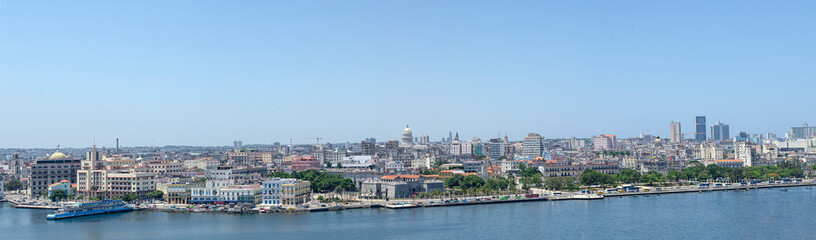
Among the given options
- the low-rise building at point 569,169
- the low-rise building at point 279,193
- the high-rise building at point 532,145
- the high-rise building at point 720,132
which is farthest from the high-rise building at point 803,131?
the low-rise building at point 279,193

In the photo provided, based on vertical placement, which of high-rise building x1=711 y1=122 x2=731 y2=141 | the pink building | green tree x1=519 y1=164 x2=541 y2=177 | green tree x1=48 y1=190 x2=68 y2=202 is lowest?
green tree x1=48 y1=190 x2=68 y2=202

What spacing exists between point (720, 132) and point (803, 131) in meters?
22.4

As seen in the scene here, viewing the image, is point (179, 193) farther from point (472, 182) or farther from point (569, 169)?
point (569, 169)

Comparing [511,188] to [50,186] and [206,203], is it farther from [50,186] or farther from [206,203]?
[50,186]

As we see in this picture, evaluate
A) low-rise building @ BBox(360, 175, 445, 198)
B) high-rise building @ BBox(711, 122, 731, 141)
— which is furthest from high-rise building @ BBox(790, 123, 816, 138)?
low-rise building @ BBox(360, 175, 445, 198)

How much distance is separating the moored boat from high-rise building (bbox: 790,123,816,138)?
483ft

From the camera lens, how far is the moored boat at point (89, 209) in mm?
36625

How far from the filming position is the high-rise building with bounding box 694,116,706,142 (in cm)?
18125

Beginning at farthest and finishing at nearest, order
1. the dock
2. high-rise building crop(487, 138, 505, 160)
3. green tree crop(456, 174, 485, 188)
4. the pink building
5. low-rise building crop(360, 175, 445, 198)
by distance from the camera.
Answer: high-rise building crop(487, 138, 505, 160) → the pink building → the dock → green tree crop(456, 174, 485, 188) → low-rise building crop(360, 175, 445, 198)

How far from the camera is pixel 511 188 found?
153 feet

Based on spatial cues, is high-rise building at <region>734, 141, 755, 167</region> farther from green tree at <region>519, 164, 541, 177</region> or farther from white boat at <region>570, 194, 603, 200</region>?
white boat at <region>570, 194, 603, 200</region>

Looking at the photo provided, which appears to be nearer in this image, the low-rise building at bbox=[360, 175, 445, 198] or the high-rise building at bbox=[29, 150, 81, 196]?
the low-rise building at bbox=[360, 175, 445, 198]

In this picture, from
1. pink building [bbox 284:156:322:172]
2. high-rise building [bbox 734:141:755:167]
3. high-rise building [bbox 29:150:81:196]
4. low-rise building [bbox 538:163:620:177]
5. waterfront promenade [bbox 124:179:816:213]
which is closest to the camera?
waterfront promenade [bbox 124:179:816:213]

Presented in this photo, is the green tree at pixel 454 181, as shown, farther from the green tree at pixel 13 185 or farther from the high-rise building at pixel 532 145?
the high-rise building at pixel 532 145
